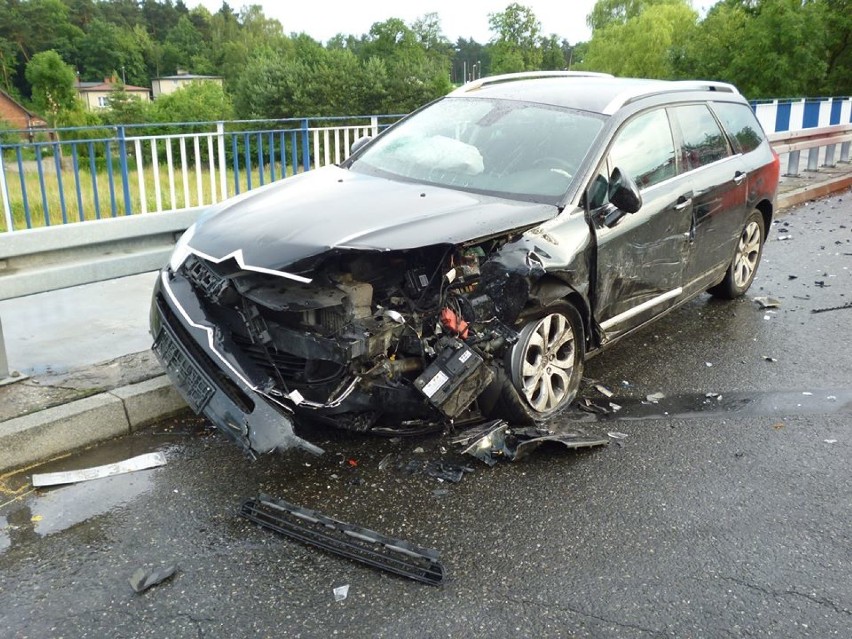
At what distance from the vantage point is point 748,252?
711 centimetres

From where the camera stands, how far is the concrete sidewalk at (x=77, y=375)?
4086 mm

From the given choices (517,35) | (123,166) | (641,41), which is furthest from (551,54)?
(123,166)

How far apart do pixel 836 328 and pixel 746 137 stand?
5.68 ft

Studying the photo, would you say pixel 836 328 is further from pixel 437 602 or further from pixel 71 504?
pixel 71 504

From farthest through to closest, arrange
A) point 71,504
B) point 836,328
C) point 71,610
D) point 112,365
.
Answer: point 836,328
point 112,365
point 71,504
point 71,610

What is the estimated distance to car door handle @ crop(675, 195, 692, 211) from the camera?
5.34m

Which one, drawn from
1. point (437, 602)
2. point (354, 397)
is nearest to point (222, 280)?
point (354, 397)

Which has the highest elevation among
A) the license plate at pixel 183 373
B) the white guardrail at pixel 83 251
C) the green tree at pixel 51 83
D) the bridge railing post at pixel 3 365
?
the green tree at pixel 51 83

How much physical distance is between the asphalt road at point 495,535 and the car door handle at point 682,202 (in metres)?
1.25

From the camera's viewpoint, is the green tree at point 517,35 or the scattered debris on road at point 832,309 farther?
the green tree at point 517,35

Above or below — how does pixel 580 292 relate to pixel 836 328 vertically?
above

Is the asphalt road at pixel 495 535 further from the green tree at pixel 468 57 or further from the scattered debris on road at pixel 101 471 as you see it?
the green tree at pixel 468 57

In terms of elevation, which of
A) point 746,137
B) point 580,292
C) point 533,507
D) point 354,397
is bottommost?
point 533,507

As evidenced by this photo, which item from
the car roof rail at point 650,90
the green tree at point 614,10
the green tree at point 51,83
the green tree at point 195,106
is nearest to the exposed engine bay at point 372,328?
the car roof rail at point 650,90
